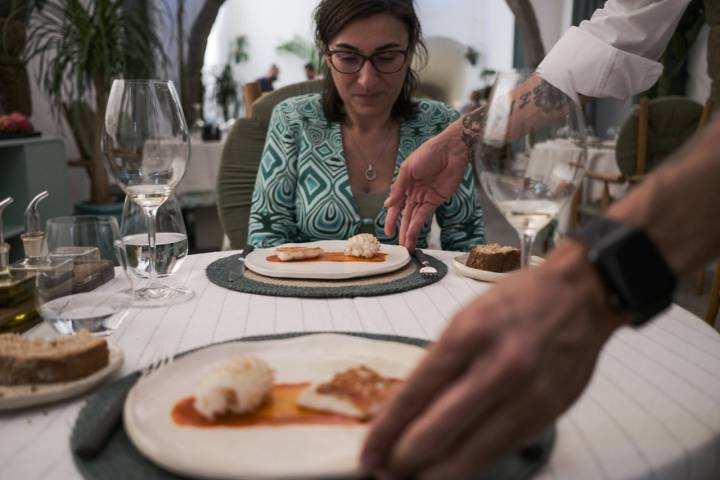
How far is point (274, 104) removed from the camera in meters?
2.11

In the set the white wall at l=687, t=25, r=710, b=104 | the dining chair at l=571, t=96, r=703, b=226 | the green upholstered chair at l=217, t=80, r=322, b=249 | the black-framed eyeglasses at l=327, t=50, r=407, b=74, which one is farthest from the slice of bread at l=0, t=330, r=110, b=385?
the white wall at l=687, t=25, r=710, b=104

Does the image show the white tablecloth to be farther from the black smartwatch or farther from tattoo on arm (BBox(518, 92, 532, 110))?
the black smartwatch

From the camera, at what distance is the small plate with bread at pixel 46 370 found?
54 cm

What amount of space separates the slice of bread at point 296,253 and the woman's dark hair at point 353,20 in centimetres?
88

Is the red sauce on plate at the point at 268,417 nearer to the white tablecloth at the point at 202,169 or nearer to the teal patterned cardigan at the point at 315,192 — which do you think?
the teal patterned cardigan at the point at 315,192

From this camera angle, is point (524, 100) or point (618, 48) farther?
point (618, 48)

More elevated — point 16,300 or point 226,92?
point 226,92

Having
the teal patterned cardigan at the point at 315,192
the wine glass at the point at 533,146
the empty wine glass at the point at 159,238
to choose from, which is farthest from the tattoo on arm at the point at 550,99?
the teal patterned cardigan at the point at 315,192

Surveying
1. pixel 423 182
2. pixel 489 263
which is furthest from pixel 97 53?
pixel 489 263

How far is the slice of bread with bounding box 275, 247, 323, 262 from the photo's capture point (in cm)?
105

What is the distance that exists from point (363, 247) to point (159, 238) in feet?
1.13

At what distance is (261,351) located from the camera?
2.03 ft

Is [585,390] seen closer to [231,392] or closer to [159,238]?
[231,392]

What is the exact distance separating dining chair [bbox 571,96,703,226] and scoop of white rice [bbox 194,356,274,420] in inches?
151
